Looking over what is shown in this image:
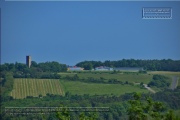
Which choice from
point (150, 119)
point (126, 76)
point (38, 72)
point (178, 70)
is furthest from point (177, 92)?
point (150, 119)

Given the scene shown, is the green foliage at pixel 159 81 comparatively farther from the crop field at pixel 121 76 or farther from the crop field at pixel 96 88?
the crop field at pixel 96 88

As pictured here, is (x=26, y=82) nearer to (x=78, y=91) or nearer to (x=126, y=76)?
(x=78, y=91)

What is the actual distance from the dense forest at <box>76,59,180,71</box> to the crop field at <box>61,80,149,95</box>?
0.84 meters

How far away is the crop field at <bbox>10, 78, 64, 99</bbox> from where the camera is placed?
16.9m

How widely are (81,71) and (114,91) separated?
1.58 meters

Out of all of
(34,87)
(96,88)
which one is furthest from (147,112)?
(96,88)

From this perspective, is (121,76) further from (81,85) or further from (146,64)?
(81,85)

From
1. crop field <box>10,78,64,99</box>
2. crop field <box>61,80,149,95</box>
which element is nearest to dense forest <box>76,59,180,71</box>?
crop field <box>61,80,149,95</box>

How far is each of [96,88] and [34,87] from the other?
2334mm

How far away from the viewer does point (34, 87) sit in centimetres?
1781

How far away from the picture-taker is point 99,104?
53.0ft

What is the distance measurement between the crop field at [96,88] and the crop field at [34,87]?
42 centimetres

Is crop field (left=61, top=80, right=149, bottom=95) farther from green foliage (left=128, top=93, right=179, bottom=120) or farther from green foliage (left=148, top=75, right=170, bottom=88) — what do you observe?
green foliage (left=128, top=93, right=179, bottom=120)

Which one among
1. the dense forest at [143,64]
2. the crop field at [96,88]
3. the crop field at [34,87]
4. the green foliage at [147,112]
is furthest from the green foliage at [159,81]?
the green foliage at [147,112]
